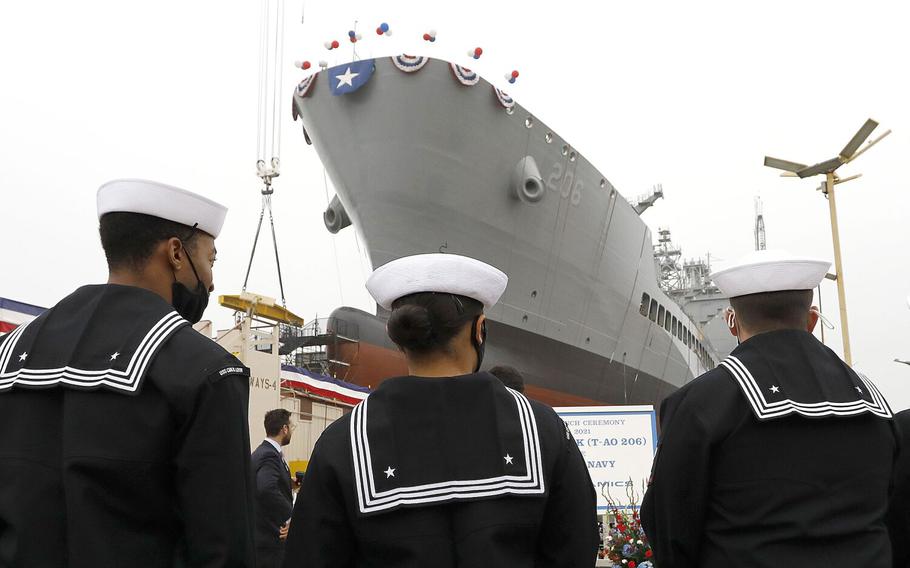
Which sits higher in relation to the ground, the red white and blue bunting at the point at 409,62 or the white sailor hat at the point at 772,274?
the red white and blue bunting at the point at 409,62

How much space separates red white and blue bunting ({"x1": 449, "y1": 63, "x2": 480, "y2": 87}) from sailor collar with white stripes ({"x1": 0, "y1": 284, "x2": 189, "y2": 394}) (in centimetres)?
1490

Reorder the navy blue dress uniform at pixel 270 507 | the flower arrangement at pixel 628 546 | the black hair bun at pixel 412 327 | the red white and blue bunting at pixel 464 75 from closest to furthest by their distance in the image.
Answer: the black hair bun at pixel 412 327 → the flower arrangement at pixel 628 546 → the navy blue dress uniform at pixel 270 507 → the red white and blue bunting at pixel 464 75

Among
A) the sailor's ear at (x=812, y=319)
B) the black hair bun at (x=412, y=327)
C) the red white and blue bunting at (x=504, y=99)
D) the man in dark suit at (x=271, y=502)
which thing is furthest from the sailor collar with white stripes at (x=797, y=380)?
the red white and blue bunting at (x=504, y=99)

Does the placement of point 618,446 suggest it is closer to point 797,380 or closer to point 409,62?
point 797,380

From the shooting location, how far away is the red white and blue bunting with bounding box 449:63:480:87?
16250 mm

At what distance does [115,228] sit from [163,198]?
0.13 metres

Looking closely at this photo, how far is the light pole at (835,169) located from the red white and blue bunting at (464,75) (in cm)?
765

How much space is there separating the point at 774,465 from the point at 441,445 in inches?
36.6

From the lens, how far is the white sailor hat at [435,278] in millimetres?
1883

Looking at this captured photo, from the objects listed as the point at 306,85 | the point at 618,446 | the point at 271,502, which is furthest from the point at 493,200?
the point at 271,502

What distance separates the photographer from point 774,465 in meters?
2.12

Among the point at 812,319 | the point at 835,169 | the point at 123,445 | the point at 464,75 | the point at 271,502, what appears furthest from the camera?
the point at 464,75

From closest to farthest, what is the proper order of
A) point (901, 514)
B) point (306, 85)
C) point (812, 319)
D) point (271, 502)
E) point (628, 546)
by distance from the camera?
point (812, 319)
point (901, 514)
point (628, 546)
point (271, 502)
point (306, 85)

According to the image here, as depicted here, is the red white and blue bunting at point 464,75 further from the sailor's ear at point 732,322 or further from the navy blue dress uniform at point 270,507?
the sailor's ear at point 732,322
